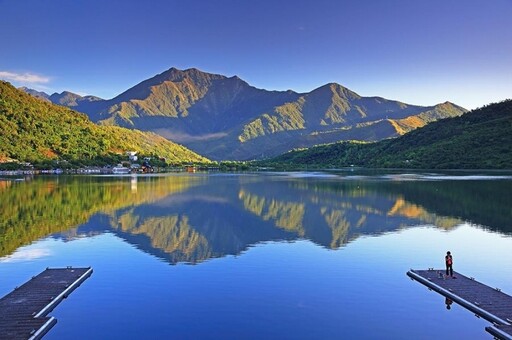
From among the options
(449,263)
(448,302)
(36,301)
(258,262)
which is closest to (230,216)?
(258,262)

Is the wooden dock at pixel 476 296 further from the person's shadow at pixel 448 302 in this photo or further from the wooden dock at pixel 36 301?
the wooden dock at pixel 36 301

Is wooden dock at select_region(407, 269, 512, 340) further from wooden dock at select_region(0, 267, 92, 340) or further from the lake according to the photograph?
wooden dock at select_region(0, 267, 92, 340)

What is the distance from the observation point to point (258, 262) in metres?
31.5

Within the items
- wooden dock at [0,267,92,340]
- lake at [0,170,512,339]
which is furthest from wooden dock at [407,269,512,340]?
wooden dock at [0,267,92,340]

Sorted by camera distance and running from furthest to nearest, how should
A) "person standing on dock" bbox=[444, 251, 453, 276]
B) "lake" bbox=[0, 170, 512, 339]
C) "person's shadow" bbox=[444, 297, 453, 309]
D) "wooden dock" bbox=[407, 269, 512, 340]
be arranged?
"person standing on dock" bbox=[444, 251, 453, 276]
"person's shadow" bbox=[444, 297, 453, 309]
"lake" bbox=[0, 170, 512, 339]
"wooden dock" bbox=[407, 269, 512, 340]

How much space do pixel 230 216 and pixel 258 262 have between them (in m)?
23.6

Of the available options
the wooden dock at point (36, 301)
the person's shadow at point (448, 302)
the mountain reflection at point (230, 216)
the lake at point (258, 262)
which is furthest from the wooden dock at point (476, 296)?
the wooden dock at point (36, 301)

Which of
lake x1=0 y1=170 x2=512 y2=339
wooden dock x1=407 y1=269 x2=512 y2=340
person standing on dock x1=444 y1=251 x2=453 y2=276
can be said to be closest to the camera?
wooden dock x1=407 y1=269 x2=512 y2=340

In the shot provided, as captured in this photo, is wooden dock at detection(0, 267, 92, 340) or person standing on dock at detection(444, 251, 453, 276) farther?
person standing on dock at detection(444, 251, 453, 276)

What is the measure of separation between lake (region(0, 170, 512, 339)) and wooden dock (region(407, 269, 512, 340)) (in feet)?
1.69

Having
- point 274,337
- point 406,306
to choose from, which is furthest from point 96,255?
point 406,306

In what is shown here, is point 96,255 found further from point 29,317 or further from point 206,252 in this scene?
point 29,317

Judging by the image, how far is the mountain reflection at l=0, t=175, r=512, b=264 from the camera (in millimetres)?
40188

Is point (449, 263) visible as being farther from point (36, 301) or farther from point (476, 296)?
point (36, 301)
